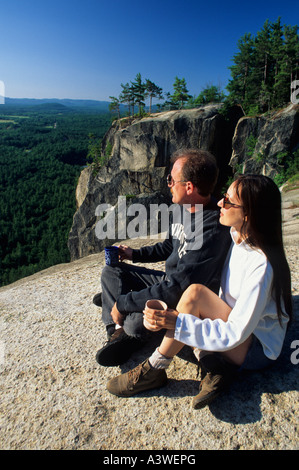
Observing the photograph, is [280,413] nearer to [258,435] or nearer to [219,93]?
[258,435]

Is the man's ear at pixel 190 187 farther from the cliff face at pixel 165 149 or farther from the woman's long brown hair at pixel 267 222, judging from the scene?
the cliff face at pixel 165 149

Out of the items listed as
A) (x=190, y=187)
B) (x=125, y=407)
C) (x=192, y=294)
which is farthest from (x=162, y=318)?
(x=190, y=187)

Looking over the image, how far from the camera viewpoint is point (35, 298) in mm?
6137

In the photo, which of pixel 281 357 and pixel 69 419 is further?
pixel 281 357

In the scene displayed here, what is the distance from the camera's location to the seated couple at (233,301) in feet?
7.65

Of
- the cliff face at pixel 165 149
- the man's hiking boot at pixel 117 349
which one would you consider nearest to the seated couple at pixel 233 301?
the man's hiking boot at pixel 117 349

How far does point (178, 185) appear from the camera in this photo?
3227mm

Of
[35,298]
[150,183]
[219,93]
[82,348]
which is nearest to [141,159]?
[150,183]

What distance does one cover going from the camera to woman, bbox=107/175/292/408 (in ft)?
7.58

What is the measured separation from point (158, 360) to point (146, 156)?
29726 millimetres

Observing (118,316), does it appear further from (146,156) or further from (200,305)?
(146,156)

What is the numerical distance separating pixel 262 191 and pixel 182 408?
2173 mm

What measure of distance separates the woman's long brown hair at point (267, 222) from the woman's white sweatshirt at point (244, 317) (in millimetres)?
75

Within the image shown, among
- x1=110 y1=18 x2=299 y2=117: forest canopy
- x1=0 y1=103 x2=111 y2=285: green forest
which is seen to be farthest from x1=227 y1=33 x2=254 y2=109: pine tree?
x1=0 y1=103 x2=111 y2=285: green forest
